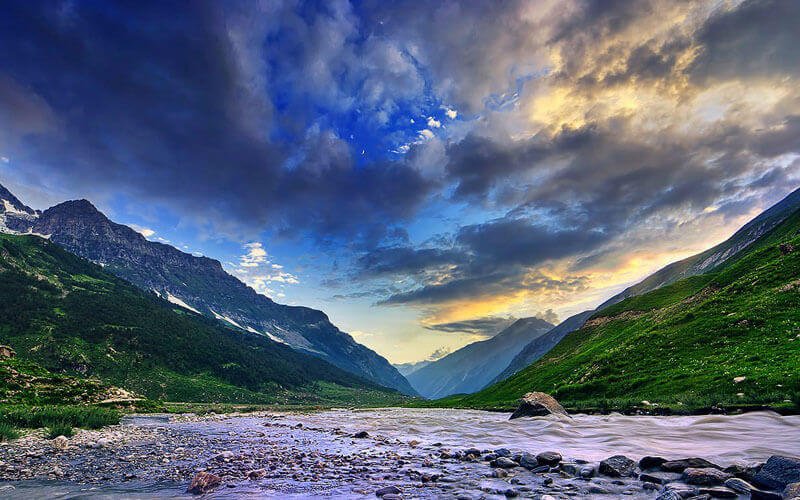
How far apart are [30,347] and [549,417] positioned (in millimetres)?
197964

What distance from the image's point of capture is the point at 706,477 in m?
9.61

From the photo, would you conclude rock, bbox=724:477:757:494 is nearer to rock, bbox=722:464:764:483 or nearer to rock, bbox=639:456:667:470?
rock, bbox=722:464:764:483

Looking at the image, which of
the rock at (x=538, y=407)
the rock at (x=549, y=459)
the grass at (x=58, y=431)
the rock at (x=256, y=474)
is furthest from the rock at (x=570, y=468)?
the grass at (x=58, y=431)

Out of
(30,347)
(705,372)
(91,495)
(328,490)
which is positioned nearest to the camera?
A: (91,495)

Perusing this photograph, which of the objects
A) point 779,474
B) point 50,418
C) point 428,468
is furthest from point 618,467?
point 50,418

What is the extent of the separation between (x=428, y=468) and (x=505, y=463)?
122 inches

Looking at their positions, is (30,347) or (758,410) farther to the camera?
(30,347)

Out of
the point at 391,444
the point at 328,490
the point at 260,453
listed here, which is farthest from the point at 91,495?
the point at 391,444

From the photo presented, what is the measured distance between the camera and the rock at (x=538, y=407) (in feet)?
109

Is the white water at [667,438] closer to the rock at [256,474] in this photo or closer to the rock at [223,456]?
the rock at [256,474]

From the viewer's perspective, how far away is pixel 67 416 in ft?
89.2

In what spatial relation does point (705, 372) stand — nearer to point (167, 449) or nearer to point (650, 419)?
point (650, 419)

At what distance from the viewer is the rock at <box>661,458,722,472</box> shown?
1078 cm

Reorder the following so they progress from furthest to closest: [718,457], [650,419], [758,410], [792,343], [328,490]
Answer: [792,343], [650,419], [758,410], [718,457], [328,490]
